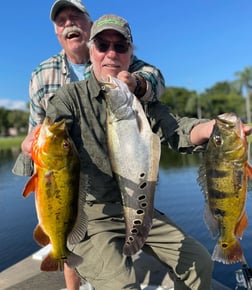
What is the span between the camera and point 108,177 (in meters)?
4.00

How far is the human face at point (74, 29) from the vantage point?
4879 millimetres

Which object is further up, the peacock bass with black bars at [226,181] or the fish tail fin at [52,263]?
the peacock bass with black bars at [226,181]

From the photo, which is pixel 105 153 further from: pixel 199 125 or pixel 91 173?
pixel 199 125

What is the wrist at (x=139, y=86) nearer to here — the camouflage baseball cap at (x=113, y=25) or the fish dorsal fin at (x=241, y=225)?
the camouflage baseball cap at (x=113, y=25)

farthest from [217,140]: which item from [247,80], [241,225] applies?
[247,80]

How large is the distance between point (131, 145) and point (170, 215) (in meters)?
9.45

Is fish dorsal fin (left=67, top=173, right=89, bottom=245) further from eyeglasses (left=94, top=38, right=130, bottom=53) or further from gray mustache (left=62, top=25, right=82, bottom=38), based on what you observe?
gray mustache (left=62, top=25, right=82, bottom=38)

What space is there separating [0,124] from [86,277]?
11597 centimetres

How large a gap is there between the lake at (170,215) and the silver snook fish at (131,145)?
4631mm

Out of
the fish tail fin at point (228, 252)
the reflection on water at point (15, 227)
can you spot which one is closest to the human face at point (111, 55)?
the fish tail fin at point (228, 252)

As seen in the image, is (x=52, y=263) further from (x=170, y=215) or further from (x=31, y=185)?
(x=170, y=215)

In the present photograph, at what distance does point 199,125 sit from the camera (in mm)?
3627

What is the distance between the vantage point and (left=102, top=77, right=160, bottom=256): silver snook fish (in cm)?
301

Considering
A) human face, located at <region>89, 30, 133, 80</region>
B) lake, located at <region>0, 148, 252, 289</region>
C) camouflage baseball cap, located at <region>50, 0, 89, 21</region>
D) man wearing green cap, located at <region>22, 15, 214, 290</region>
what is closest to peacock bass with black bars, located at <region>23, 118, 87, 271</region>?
man wearing green cap, located at <region>22, 15, 214, 290</region>
